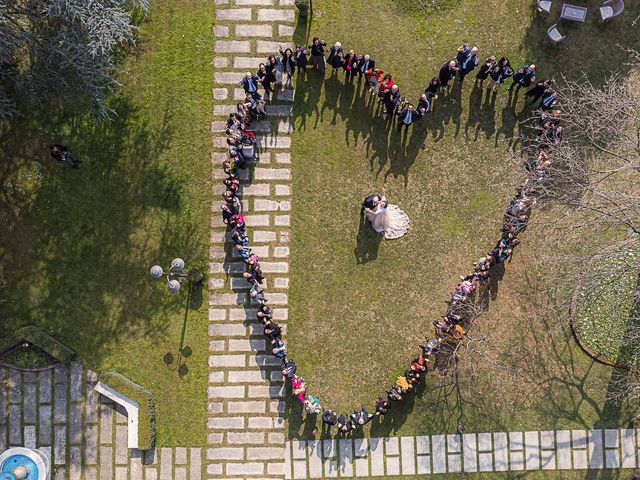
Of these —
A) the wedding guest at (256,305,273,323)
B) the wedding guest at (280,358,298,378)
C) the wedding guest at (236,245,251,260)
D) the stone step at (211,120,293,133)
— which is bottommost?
the wedding guest at (280,358,298,378)

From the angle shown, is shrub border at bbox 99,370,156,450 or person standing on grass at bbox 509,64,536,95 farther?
shrub border at bbox 99,370,156,450

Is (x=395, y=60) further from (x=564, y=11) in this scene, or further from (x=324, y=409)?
(x=324, y=409)

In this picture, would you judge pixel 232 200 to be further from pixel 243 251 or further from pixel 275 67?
pixel 275 67

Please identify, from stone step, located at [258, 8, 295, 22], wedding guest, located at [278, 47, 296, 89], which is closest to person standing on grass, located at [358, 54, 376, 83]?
wedding guest, located at [278, 47, 296, 89]

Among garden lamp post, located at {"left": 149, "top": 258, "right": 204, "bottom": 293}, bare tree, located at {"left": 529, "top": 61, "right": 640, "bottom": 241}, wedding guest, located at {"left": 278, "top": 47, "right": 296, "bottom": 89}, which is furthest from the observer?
wedding guest, located at {"left": 278, "top": 47, "right": 296, "bottom": 89}

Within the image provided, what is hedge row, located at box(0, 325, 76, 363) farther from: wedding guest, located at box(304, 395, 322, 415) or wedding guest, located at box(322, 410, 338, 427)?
wedding guest, located at box(322, 410, 338, 427)

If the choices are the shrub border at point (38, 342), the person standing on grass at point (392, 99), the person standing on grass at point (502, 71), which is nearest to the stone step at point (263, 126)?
the person standing on grass at point (392, 99)
